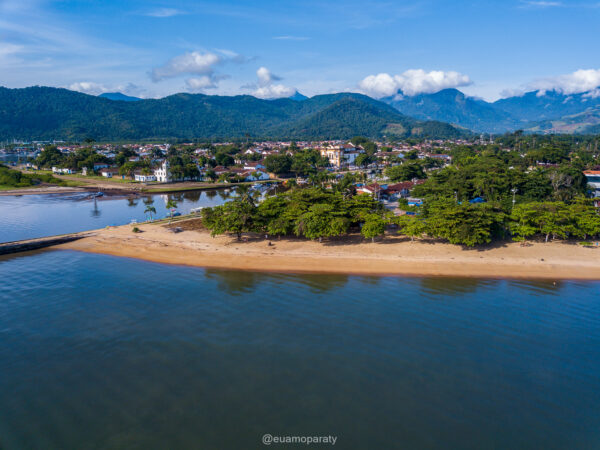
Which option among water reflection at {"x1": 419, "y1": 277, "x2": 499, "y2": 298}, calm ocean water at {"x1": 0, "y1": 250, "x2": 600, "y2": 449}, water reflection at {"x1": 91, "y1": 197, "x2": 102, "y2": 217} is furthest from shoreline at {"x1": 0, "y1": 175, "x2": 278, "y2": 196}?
water reflection at {"x1": 419, "y1": 277, "x2": 499, "y2": 298}

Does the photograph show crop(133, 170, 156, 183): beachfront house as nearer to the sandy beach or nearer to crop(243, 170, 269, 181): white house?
crop(243, 170, 269, 181): white house

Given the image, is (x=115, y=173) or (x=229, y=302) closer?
(x=229, y=302)

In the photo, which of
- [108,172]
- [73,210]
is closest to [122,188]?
[73,210]

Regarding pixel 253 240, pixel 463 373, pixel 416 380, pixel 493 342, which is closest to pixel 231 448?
pixel 416 380

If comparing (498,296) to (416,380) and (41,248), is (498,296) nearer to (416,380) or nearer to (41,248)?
(416,380)

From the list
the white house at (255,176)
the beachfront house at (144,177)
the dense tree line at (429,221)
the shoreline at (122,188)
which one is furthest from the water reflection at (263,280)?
the white house at (255,176)

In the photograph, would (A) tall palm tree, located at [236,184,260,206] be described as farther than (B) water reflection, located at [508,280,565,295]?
Yes

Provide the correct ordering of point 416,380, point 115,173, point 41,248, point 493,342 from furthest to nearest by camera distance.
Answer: point 115,173 < point 41,248 < point 493,342 < point 416,380
